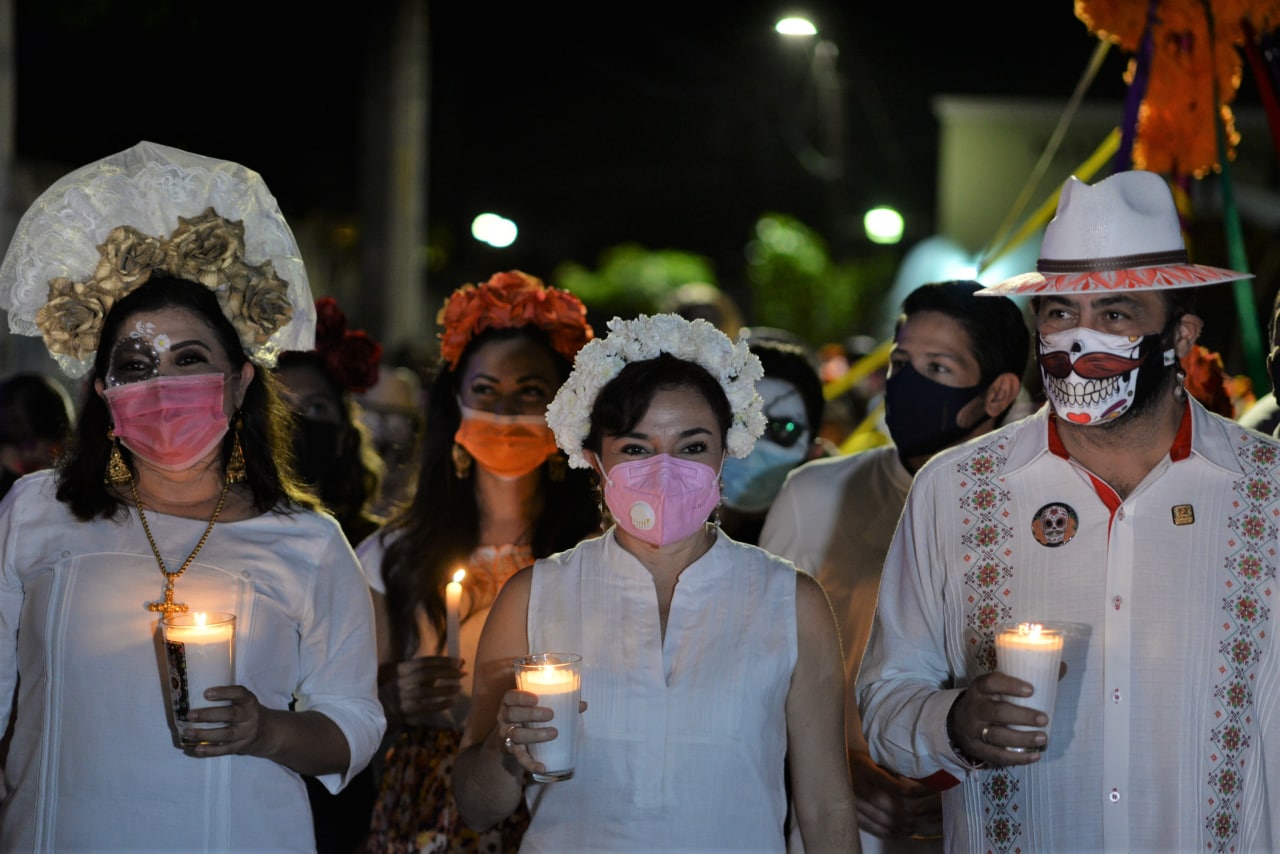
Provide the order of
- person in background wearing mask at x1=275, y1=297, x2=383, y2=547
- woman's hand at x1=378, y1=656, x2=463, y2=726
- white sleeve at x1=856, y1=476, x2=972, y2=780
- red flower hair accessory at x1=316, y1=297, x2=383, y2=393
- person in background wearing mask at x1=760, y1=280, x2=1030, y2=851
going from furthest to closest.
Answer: red flower hair accessory at x1=316, y1=297, x2=383, y2=393 → person in background wearing mask at x1=275, y1=297, x2=383, y2=547 → person in background wearing mask at x1=760, y1=280, x2=1030, y2=851 → woman's hand at x1=378, y1=656, x2=463, y2=726 → white sleeve at x1=856, y1=476, x2=972, y2=780

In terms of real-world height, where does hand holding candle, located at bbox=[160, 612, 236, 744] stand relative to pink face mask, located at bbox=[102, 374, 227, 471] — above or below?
below

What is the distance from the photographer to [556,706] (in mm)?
2912

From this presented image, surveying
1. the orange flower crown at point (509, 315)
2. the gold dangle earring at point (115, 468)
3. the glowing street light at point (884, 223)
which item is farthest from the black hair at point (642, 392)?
the glowing street light at point (884, 223)

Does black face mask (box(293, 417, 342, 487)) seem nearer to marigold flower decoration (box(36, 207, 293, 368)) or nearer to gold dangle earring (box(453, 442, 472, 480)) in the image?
gold dangle earring (box(453, 442, 472, 480))

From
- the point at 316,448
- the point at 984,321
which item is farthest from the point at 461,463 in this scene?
the point at 984,321

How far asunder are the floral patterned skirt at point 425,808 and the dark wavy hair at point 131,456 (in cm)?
105

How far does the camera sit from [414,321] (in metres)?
14.3

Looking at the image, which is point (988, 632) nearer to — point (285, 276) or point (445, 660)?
point (445, 660)

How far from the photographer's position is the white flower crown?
3.53 meters

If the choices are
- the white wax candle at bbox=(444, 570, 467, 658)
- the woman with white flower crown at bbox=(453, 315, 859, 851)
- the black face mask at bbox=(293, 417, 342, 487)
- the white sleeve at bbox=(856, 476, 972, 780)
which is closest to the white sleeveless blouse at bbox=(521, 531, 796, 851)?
the woman with white flower crown at bbox=(453, 315, 859, 851)

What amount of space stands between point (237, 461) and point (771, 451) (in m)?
2.24

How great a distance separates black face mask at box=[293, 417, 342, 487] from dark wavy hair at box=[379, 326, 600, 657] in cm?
62

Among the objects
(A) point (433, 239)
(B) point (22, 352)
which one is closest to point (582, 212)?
(A) point (433, 239)

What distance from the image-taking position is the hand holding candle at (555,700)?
291 cm
